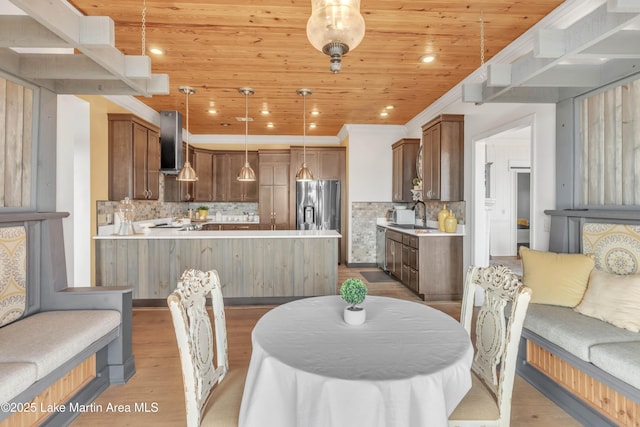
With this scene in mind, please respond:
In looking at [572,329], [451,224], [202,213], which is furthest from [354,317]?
[202,213]

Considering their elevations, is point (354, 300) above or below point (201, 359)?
above

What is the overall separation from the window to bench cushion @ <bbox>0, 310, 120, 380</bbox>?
12.1 ft

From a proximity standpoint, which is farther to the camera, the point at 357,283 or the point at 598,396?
the point at 598,396

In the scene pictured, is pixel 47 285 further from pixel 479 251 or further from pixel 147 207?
pixel 479 251

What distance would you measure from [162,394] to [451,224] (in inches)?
147

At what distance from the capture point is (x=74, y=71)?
2209mm

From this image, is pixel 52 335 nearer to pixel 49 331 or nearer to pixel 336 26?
pixel 49 331

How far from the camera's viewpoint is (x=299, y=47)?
321 centimetres

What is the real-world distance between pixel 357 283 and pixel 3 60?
8.54 feet

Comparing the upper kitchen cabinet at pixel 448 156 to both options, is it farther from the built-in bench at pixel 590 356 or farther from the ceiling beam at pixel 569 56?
the built-in bench at pixel 590 356

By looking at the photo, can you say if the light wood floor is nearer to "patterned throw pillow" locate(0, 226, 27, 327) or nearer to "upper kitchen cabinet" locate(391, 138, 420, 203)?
"patterned throw pillow" locate(0, 226, 27, 327)

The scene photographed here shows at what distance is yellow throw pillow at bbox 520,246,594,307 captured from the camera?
2.38 meters

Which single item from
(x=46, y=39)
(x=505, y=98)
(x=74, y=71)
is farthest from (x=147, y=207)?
(x=505, y=98)

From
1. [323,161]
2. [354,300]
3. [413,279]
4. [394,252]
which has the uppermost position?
[323,161]
